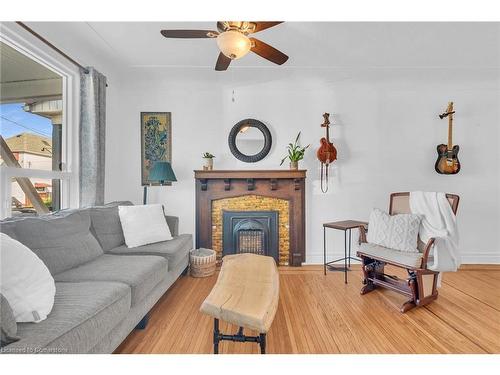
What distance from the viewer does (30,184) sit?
2.29m

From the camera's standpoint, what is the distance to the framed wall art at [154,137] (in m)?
3.50

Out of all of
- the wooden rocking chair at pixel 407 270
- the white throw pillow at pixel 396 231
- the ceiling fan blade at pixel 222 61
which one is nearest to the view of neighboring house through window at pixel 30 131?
the ceiling fan blade at pixel 222 61

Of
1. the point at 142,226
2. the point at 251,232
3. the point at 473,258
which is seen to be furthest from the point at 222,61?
the point at 473,258

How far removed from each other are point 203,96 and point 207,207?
1.57m

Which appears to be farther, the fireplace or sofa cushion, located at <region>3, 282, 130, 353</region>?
the fireplace

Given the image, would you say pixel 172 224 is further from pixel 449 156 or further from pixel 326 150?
pixel 449 156

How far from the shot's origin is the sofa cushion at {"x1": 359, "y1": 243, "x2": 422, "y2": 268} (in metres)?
2.16

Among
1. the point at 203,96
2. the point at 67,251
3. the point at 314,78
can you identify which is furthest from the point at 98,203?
the point at 314,78

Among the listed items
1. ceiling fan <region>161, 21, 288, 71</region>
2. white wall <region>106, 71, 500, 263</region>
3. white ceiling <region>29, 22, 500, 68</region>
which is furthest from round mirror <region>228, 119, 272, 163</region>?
ceiling fan <region>161, 21, 288, 71</region>

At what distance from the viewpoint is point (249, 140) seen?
3.47 meters

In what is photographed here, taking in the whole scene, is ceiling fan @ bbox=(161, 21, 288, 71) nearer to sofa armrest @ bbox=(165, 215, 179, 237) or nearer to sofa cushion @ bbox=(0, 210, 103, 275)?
sofa cushion @ bbox=(0, 210, 103, 275)

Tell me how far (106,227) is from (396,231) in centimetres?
281

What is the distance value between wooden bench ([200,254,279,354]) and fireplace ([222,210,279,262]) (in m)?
1.34
